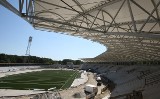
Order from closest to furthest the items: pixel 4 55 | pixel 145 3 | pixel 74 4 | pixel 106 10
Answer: pixel 145 3 < pixel 74 4 < pixel 106 10 < pixel 4 55

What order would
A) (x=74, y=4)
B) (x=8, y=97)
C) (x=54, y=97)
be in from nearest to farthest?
(x=74, y=4) < (x=54, y=97) < (x=8, y=97)

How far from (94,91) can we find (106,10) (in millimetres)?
23948

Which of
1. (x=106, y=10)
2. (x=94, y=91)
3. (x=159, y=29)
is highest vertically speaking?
(x=106, y=10)

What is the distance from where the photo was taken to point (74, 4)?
13.7 meters

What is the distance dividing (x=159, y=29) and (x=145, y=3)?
199 inches

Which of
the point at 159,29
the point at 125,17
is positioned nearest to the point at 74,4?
the point at 125,17

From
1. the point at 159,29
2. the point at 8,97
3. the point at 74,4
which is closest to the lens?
the point at 74,4

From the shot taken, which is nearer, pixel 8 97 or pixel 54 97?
pixel 54 97

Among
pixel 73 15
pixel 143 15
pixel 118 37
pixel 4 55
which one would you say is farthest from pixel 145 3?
pixel 4 55

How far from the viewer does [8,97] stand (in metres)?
31.1

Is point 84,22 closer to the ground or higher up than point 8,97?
higher up

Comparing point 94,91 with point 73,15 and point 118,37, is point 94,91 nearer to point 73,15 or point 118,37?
point 118,37

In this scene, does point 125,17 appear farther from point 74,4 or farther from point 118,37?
point 118,37

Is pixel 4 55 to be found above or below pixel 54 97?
Answer: above
